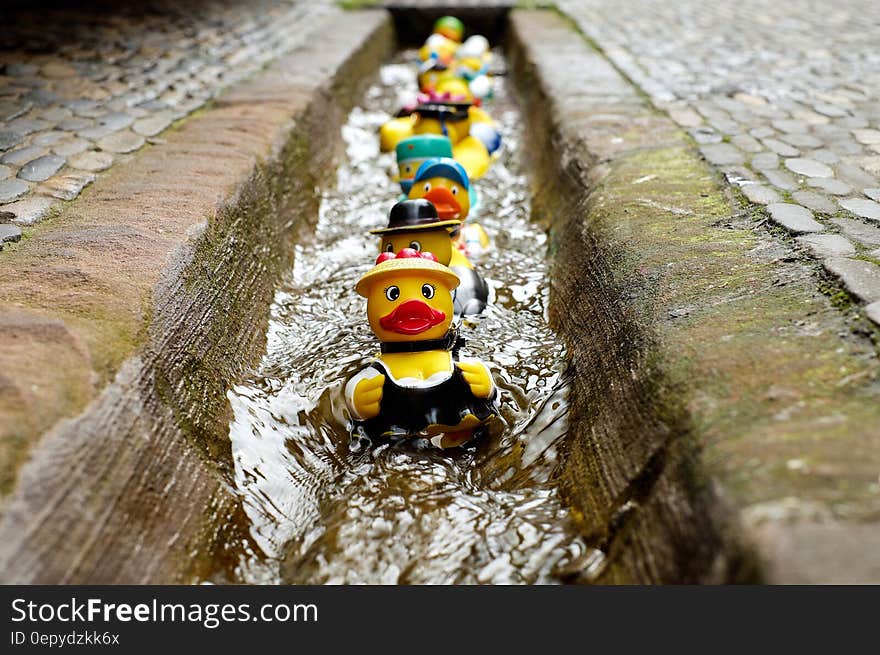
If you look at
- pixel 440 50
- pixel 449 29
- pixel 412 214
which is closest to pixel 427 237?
pixel 412 214

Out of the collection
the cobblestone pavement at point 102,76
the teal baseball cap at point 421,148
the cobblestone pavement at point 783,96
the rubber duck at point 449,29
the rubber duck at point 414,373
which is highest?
the cobblestone pavement at point 102,76

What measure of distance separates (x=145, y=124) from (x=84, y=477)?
3202 mm

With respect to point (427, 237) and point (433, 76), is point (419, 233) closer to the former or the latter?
point (427, 237)

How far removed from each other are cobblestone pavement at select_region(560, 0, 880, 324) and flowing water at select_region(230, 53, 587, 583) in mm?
1220

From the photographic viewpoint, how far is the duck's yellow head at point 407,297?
3.08 m

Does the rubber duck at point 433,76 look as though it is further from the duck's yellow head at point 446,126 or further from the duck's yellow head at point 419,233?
the duck's yellow head at point 419,233

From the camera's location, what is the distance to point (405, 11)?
10.3 m

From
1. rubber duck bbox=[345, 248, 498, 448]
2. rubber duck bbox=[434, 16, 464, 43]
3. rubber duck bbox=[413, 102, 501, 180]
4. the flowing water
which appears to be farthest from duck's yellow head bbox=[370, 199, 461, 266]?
rubber duck bbox=[434, 16, 464, 43]

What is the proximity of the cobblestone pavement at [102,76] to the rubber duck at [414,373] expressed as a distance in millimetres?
1569

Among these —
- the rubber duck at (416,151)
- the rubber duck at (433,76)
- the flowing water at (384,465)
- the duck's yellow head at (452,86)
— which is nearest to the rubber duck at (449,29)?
the rubber duck at (433,76)

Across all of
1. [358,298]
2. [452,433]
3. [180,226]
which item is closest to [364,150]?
[358,298]

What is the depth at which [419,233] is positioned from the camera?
12.2 feet

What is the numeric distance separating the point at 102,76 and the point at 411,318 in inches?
154

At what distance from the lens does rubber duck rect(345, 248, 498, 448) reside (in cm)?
308
